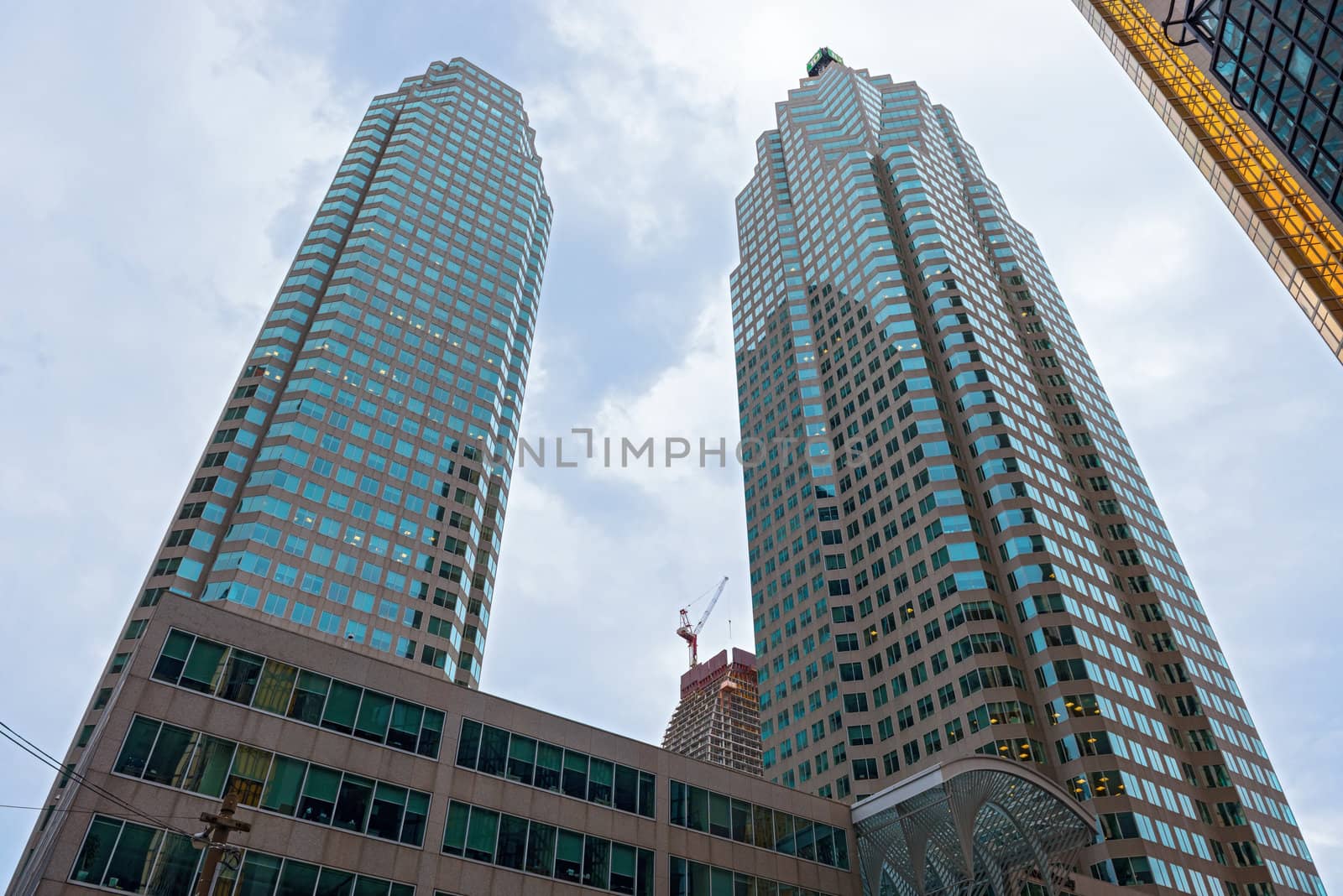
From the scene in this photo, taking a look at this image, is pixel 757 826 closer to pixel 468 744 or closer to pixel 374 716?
pixel 468 744

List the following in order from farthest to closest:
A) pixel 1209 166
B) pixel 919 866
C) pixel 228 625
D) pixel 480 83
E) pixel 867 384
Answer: pixel 480 83 < pixel 867 384 < pixel 1209 166 < pixel 919 866 < pixel 228 625

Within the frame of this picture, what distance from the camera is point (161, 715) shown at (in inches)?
1287

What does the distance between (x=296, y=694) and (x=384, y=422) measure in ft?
237

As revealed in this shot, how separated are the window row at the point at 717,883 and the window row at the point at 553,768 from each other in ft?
9.39

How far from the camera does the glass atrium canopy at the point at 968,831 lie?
43500 mm

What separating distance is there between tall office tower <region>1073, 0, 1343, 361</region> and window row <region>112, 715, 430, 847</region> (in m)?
48.8

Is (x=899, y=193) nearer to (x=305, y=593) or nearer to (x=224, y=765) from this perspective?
(x=305, y=593)

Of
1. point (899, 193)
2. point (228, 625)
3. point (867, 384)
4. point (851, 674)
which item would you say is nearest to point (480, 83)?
point (899, 193)

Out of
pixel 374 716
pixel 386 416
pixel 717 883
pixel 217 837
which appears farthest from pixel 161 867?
pixel 386 416

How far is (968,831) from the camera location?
43.8 m

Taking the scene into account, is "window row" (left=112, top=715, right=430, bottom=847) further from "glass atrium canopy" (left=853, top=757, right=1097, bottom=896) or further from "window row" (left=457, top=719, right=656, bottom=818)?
"glass atrium canopy" (left=853, top=757, right=1097, bottom=896)

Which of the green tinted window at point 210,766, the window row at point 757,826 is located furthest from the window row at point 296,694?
the window row at point 757,826

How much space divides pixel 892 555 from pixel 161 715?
3397 inches

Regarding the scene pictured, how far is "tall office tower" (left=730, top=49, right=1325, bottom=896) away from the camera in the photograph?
86.2 meters
